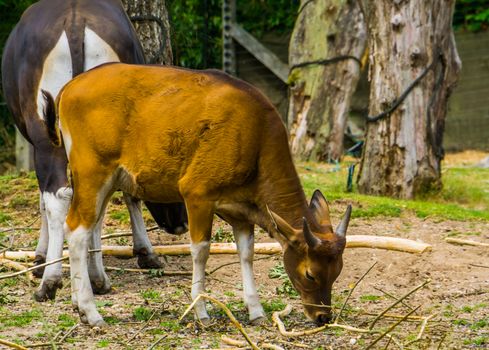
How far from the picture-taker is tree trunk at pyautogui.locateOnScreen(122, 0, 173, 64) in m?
9.20

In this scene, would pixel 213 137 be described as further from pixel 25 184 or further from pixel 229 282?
pixel 25 184

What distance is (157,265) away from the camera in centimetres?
796

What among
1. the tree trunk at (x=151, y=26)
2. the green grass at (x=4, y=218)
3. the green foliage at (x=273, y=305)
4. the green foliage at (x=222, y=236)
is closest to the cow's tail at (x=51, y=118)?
the green foliage at (x=273, y=305)

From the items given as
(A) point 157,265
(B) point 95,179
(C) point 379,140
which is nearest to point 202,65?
(C) point 379,140

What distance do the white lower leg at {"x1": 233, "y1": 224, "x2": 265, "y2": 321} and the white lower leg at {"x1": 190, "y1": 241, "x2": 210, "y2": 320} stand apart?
290mm

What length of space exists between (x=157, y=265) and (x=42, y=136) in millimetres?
1523

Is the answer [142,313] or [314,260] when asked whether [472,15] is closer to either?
[142,313]

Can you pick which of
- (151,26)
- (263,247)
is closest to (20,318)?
(263,247)

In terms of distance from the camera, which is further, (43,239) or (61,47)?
(43,239)

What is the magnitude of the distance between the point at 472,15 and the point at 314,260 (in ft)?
44.2

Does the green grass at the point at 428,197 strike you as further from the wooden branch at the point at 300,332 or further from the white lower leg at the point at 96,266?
the wooden branch at the point at 300,332

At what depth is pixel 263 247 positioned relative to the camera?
800cm

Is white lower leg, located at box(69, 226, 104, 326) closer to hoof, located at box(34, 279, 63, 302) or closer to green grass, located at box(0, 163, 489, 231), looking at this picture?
hoof, located at box(34, 279, 63, 302)

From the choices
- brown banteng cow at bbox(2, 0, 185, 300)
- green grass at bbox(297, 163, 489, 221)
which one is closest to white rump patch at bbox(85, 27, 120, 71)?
brown banteng cow at bbox(2, 0, 185, 300)
